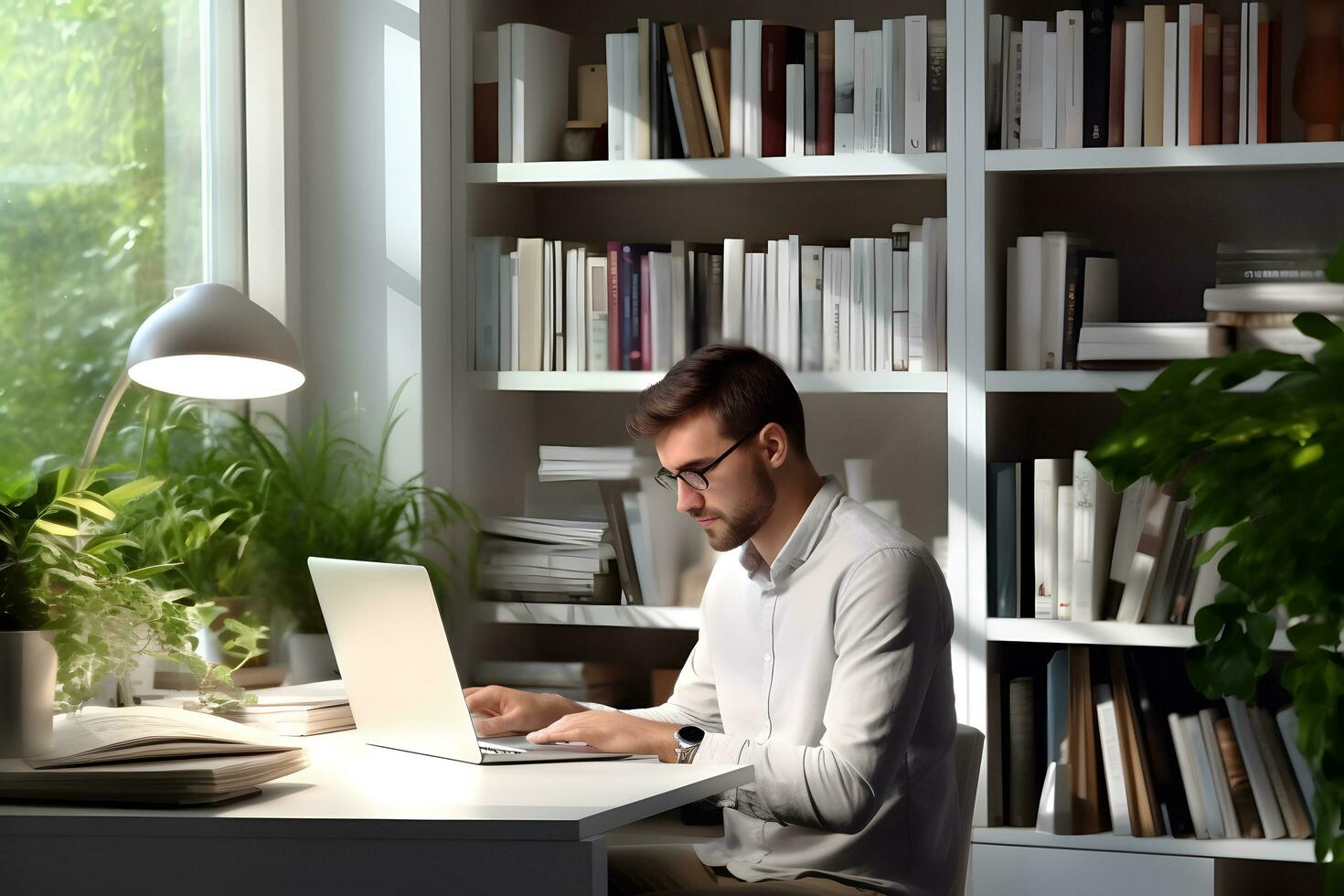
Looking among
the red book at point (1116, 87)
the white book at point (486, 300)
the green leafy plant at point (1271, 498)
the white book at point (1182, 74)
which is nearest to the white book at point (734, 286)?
the white book at point (486, 300)

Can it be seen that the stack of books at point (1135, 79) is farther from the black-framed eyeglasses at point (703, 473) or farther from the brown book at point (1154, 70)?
the black-framed eyeglasses at point (703, 473)

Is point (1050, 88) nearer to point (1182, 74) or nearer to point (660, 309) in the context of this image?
point (1182, 74)

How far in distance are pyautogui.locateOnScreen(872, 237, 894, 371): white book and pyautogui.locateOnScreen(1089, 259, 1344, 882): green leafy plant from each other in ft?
6.98

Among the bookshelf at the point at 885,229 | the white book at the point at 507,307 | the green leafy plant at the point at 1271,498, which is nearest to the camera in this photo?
the green leafy plant at the point at 1271,498

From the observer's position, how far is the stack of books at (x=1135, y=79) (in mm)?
2676

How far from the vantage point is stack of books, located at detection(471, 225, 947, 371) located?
2.84 m

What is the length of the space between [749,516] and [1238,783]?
1.11 meters

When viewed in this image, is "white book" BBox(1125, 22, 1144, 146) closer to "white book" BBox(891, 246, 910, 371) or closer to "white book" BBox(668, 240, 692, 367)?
"white book" BBox(891, 246, 910, 371)

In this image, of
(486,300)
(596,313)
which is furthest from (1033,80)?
(486,300)

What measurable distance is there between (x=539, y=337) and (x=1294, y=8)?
5.25ft

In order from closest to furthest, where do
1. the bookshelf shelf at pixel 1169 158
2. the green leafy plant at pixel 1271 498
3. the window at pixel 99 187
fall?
the green leafy plant at pixel 1271 498
the window at pixel 99 187
the bookshelf shelf at pixel 1169 158

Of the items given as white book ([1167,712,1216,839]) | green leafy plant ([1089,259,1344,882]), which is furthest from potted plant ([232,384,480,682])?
green leafy plant ([1089,259,1344,882])

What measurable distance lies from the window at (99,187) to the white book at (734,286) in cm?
97

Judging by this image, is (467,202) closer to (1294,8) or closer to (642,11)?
(642,11)
